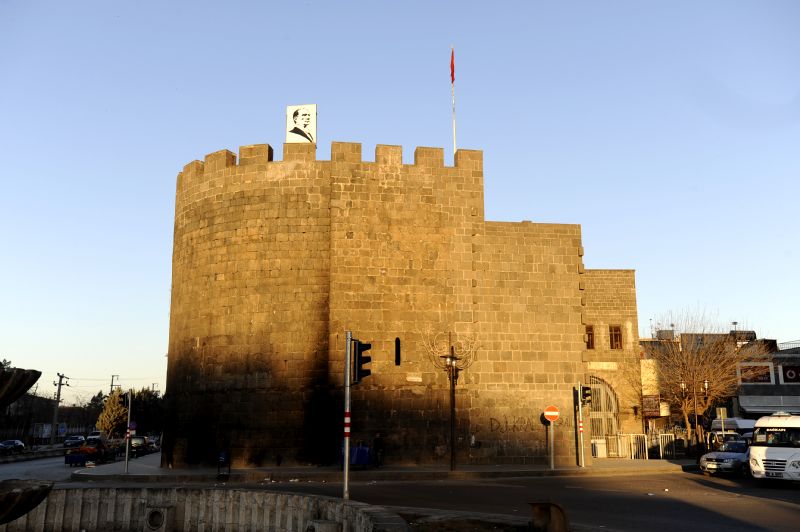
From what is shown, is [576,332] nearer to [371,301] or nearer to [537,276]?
[537,276]

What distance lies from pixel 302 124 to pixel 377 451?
13.8 m

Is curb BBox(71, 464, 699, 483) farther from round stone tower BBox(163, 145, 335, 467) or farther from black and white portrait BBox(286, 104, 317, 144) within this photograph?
black and white portrait BBox(286, 104, 317, 144)

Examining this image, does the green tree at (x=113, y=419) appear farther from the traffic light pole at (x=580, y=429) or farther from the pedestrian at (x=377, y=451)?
the traffic light pole at (x=580, y=429)

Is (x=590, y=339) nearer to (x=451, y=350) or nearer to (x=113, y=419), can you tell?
(x=451, y=350)

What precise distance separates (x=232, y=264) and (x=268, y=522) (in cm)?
1431

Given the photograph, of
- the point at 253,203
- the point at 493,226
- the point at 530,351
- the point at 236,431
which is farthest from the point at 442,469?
the point at 253,203

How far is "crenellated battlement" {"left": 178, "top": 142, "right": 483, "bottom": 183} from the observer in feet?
90.5

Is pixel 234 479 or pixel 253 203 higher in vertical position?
pixel 253 203

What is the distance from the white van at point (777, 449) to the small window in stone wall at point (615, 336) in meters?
15.9

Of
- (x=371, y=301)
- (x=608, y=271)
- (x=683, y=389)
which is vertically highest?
(x=608, y=271)

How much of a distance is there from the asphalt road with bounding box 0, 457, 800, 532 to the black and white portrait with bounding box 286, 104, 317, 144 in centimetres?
1448

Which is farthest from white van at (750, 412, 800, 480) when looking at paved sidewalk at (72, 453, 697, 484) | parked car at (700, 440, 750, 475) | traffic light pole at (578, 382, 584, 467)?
traffic light pole at (578, 382, 584, 467)

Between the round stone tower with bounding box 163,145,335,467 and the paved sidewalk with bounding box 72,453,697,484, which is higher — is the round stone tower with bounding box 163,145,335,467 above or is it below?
above

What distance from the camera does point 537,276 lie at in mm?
28062
